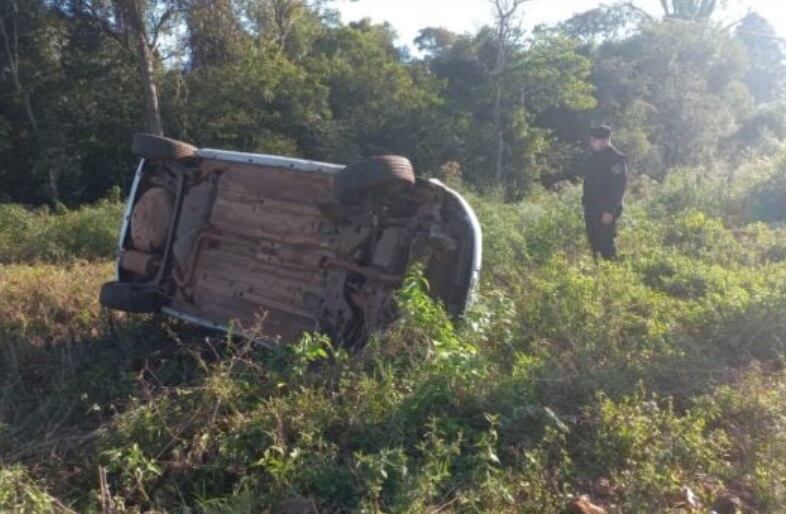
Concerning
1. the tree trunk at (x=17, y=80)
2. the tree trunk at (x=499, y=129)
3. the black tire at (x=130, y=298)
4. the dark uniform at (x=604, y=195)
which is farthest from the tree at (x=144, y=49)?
the black tire at (x=130, y=298)

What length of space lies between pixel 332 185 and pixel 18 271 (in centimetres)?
479

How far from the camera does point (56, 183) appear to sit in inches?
789

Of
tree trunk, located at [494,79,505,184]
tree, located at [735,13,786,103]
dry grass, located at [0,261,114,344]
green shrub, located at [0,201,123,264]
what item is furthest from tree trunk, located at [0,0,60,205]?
tree, located at [735,13,786,103]

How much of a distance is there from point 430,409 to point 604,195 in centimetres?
424

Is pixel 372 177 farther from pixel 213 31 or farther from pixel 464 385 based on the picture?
pixel 213 31

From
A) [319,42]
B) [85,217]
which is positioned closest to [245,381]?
[85,217]

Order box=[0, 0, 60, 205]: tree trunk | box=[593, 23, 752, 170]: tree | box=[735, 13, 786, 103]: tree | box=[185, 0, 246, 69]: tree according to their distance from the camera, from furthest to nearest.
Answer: box=[735, 13, 786, 103]: tree → box=[593, 23, 752, 170]: tree → box=[0, 0, 60, 205]: tree trunk → box=[185, 0, 246, 69]: tree

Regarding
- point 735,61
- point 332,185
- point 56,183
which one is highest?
point 735,61

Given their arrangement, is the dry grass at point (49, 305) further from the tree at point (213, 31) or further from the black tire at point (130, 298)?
the tree at point (213, 31)

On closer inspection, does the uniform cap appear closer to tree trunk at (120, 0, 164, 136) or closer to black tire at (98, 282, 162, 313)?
black tire at (98, 282, 162, 313)

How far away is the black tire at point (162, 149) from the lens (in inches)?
245

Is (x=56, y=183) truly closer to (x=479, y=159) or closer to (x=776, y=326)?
(x=479, y=159)

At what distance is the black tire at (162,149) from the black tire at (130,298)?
101cm

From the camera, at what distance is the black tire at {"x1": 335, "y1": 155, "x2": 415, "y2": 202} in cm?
512
